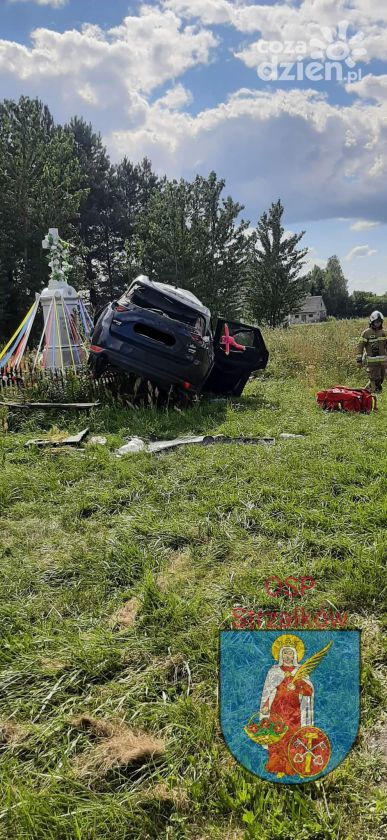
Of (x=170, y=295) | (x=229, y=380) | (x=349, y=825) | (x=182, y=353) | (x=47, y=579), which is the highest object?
(x=170, y=295)

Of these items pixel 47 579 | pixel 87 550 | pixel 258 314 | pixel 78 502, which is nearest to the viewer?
pixel 47 579

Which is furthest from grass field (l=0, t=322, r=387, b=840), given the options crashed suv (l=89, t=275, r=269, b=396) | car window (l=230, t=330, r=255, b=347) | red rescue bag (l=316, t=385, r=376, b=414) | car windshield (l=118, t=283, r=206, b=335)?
car window (l=230, t=330, r=255, b=347)

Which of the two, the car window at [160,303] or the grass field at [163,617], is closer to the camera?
the grass field at [163,617]

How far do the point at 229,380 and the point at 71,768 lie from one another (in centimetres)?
767

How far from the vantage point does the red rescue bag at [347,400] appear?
743 cm

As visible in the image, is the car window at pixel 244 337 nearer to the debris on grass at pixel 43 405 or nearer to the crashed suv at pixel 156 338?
the crashed suv at pixel 156 338

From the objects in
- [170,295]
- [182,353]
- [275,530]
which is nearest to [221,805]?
[275,530]

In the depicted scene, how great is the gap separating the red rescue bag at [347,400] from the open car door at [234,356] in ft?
5.31

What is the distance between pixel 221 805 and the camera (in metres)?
1.59

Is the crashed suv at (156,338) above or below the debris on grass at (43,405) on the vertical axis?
above

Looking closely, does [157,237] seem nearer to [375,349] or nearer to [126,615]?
[375,349]

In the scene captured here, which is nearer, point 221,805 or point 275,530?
point 221,805

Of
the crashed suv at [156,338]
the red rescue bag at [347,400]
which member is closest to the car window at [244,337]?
the crashed suv at [156,338]

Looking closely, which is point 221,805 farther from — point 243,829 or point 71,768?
point 71,768
